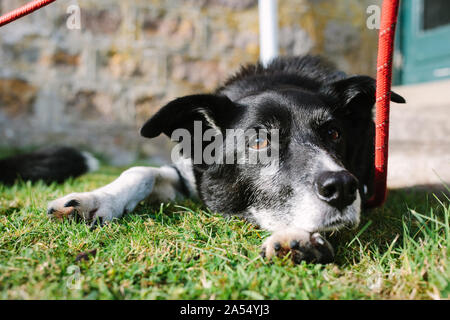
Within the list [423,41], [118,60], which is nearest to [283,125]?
[118,60]

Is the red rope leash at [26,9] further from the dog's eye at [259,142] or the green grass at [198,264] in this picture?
the dog's eye at [259,142]

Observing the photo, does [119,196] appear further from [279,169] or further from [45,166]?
[45,166]

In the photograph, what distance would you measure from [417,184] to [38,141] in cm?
469

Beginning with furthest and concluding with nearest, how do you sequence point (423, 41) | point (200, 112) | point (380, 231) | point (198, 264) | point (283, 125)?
point (423, 41) < point (200, 112) < point (283, 125) < point (380, 231) < point (198, 264)

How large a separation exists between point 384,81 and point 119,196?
1507mm

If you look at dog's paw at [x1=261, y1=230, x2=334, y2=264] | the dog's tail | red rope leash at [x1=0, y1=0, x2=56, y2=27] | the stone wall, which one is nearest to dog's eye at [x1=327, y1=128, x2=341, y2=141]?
dog's paw at [x1=261, y1=230, x2=334, y2=264]

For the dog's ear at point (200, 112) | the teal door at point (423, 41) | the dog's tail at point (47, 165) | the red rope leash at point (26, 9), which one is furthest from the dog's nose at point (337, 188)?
the teal door at point (423, 41)

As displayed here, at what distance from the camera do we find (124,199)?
84.6 inches

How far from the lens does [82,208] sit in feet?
6.26

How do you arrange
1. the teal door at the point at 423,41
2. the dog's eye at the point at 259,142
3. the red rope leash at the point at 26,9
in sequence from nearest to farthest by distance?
the red rope leash at the point at 26,9
the dog's eye at the point at 259,142
the teal door at the point at 423,41

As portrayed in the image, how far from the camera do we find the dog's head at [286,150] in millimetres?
1670

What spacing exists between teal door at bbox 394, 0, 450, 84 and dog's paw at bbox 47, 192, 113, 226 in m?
6.31

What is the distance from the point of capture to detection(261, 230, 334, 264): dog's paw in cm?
151

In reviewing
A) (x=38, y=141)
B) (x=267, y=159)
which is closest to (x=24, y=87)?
(x=38, y=141)
